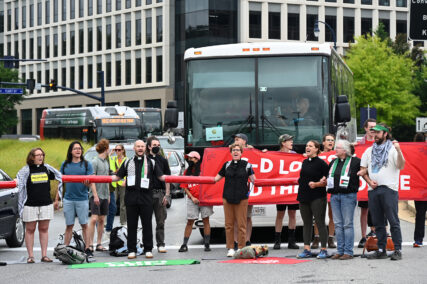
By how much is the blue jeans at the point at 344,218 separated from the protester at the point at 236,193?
139cm

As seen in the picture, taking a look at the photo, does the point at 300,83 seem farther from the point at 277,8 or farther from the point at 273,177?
the point at 277,8

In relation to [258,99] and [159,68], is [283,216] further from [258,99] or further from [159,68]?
[159,68]

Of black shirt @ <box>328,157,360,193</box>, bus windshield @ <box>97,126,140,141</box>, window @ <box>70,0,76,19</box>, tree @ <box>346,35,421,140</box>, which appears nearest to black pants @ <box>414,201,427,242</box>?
black shirt @ <box>328,157,360,193</box>

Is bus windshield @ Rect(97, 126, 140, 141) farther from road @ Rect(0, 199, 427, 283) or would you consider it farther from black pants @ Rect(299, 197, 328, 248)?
black pants @ Rect(299, 197, 328, 248)

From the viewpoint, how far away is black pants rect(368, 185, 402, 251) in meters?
12.5

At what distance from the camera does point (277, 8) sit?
255 feet

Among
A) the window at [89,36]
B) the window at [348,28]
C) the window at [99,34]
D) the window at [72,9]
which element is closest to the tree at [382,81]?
the window at [348,28]

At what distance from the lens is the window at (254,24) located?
247 feet

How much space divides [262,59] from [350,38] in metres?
66.0

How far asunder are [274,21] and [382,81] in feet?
56.0

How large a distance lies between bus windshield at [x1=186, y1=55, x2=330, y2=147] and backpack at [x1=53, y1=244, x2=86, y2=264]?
4.04 meters

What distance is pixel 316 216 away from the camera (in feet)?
42.0

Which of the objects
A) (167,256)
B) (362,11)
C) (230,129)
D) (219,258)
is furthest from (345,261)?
(362,11)

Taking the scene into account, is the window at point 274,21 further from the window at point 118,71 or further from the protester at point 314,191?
the protester at point 314,191
